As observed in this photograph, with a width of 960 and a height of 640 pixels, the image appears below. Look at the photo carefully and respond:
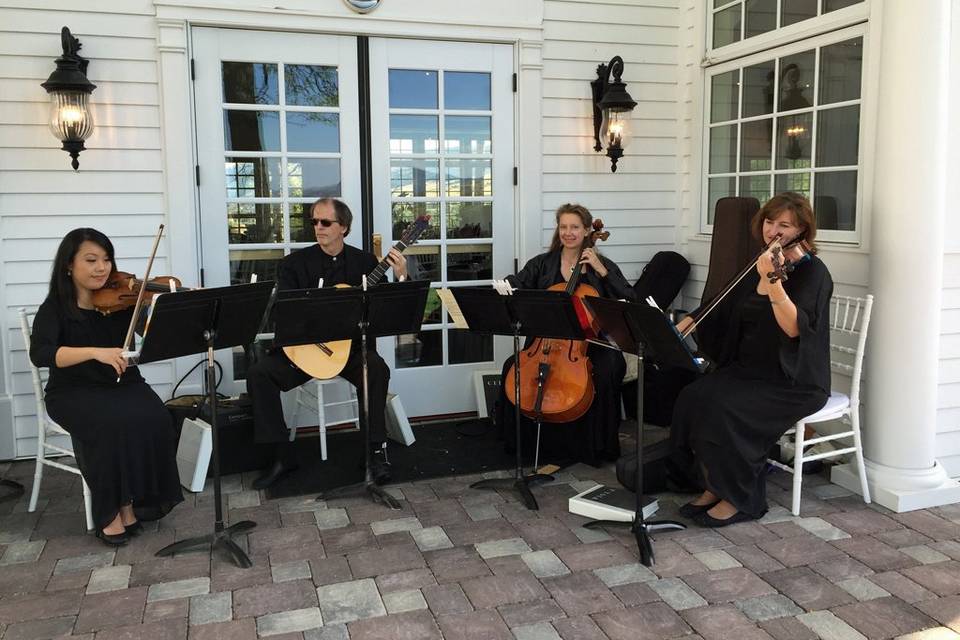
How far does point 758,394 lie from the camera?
3322mm

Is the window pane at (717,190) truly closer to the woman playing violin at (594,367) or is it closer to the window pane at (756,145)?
the window pane at (756,145)

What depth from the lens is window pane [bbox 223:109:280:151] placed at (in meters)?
4.37

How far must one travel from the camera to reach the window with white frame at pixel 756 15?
4047 millimetres

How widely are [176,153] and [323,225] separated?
0.87 metres

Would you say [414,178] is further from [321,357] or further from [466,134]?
[321,357]

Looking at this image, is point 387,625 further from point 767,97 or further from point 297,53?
point 767,97

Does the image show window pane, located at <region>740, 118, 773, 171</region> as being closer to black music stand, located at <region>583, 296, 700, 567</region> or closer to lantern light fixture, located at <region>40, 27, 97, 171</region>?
black music stand, located at <region>583, 296, 700, 567</region>

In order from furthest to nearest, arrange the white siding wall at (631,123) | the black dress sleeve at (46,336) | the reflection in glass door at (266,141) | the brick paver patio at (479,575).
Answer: the white siding wall at (631,123)
the reflection in glass door at (266,141)
the black dress sleeve at (46,336)
the brick paver patio at (479,575)

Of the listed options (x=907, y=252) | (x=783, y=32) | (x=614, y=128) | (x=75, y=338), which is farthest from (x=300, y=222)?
(x=907, y=252)

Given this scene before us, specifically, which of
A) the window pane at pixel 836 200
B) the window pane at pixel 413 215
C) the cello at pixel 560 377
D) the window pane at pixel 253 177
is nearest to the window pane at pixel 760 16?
the window pane at pixel 836 200

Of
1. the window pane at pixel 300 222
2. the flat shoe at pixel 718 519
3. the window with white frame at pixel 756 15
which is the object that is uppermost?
the window with white frame at pixel 756 15

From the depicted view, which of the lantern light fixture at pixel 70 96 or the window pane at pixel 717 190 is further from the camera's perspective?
the window pane at pixel 717 190

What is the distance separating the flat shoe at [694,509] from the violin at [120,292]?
7.44 ft

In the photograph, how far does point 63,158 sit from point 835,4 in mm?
3828
